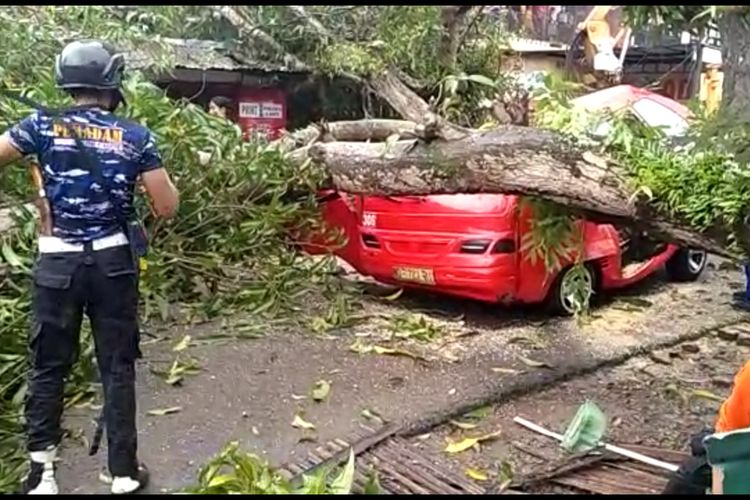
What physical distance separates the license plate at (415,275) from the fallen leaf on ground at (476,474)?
2.67m

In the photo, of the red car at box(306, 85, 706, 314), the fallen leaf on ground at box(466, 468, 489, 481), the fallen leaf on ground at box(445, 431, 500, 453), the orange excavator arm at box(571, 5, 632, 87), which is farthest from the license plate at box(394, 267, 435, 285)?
the orange excavator arm at box(571, 5, 632, 87)

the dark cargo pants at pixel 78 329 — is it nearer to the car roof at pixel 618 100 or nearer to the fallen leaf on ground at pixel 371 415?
the fallen leaf on ground at pixel 371 415

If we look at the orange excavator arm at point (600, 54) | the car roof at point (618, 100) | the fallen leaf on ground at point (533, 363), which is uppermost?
the orange excavator arm at point (600, 54)

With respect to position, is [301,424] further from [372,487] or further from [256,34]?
[256,34]

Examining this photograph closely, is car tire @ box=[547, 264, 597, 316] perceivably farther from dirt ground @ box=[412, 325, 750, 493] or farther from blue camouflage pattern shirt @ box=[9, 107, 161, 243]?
blue camouflage pattern shirt @ box=[9, 107, 161, 243]

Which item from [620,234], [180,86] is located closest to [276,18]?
[180,86]

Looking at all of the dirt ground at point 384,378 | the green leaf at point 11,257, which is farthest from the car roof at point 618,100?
the green leaf at point 11,257

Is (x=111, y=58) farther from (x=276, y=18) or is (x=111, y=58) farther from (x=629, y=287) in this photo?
(x=276, y=18)

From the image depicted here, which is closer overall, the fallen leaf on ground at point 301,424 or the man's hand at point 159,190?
the man's hand at point 159,190

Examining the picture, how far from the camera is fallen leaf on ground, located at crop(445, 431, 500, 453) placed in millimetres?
4598

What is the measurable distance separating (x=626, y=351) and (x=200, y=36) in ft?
24.6

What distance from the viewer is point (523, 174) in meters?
5.11

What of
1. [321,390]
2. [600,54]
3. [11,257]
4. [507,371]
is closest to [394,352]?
[507,371]

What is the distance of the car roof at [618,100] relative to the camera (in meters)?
5.45
